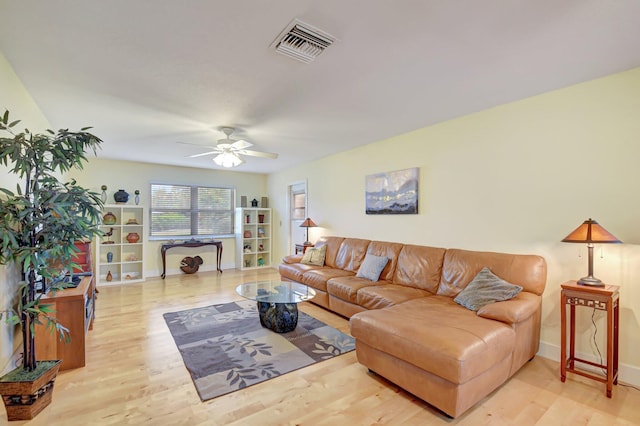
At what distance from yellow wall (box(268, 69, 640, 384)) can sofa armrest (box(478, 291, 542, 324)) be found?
493 mm

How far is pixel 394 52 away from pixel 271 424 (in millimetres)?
2619

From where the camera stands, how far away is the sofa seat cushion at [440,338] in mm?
1832

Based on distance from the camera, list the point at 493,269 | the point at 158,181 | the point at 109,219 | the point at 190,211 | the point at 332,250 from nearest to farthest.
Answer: the point at 493,269
the point at 332,250
the point at 109,219
the point at 158,181
the point at 190,211

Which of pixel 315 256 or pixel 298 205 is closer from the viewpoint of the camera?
pixel 315 256

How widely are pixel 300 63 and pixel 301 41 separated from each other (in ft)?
0.92

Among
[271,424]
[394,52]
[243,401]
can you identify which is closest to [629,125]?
[394,52]

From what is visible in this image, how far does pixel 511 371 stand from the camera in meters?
2.30

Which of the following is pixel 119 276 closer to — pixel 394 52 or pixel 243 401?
pixel 243 401

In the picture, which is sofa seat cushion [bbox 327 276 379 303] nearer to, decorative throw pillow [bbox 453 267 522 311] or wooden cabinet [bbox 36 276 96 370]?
decorative throw pillow [bbox 453 267 522 311]

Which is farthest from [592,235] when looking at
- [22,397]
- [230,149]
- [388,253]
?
[22,397]

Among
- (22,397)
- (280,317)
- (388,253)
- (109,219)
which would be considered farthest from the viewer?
(109,219)

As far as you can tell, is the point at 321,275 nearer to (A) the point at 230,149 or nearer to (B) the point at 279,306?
(B) the point at 279,306

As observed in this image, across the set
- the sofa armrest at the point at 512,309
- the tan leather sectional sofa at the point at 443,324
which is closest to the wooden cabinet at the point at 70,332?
the tan leather sectional sofa at the point at 443,324

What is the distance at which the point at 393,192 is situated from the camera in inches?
167
